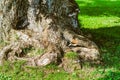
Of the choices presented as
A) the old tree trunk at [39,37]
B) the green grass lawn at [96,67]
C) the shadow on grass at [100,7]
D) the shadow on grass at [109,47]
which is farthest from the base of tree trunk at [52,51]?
the shadow on grass at [100,7]

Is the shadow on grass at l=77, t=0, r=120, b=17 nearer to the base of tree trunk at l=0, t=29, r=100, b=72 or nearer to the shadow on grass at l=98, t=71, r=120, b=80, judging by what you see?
the base of tree trunk at l=0, t=29, r=100, b=72

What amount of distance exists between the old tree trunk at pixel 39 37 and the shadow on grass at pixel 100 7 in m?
7.54

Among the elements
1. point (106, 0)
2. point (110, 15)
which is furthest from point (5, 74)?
point (106, 0)

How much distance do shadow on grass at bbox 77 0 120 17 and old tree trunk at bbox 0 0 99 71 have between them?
24.7 ft

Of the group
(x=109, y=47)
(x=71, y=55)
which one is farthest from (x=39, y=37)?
(x=109, y=47)

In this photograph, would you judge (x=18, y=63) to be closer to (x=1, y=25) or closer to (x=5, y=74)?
(x=5, y=74)

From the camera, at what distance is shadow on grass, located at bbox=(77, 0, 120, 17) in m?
17.0

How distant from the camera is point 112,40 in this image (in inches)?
446

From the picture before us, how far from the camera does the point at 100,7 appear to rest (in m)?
18.8

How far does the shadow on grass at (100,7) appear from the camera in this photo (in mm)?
17047

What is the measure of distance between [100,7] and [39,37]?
1022cm

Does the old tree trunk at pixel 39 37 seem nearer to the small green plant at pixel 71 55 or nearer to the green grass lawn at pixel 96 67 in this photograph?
the small green plant at pixel 71 55

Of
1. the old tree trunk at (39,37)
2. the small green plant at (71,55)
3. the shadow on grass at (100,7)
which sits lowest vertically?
the shadow on grass at (100,7)

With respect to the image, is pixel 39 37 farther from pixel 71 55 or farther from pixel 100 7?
pixel 100 7
